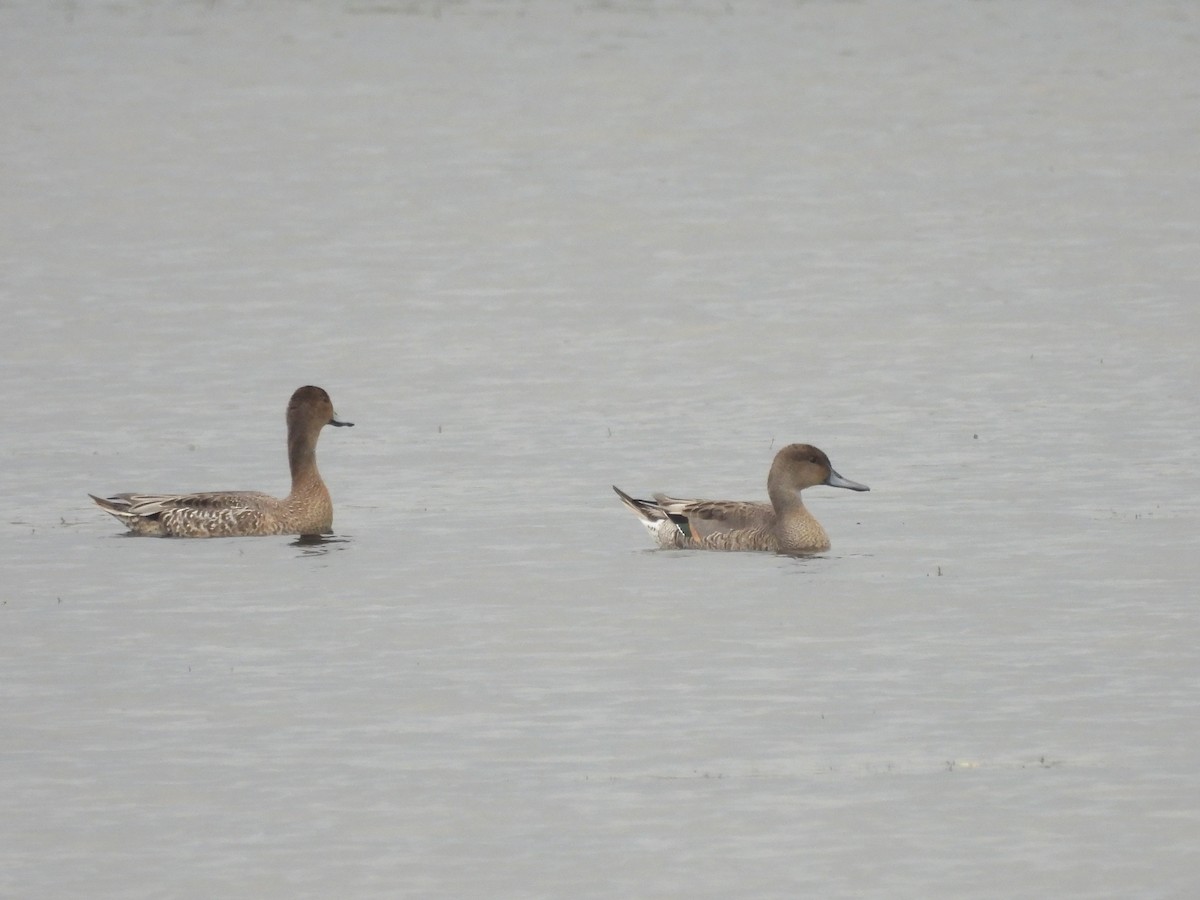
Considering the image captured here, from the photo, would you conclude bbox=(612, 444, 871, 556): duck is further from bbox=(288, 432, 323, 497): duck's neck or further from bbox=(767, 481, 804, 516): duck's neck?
bbox=(288, 432, 323, 497): duck's neck

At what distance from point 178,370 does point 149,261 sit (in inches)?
300

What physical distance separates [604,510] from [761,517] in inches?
53.4

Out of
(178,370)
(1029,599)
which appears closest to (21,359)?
(178,370)

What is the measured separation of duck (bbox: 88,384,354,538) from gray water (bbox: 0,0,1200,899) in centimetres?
20

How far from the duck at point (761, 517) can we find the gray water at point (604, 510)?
8.5 inches

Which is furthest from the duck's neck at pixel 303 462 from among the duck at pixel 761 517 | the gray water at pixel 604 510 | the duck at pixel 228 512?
the duck at pixel 761 517

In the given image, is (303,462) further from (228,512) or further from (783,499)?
(783,499)

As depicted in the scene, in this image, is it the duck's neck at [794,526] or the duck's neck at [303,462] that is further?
the duck's neck at [303,462]

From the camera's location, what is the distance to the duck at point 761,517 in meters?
16.4

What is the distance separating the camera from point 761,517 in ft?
54.6

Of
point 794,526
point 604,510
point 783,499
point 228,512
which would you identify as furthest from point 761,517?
point 228,512

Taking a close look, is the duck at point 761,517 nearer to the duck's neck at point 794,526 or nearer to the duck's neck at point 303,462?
the duck's neck at point 794,526

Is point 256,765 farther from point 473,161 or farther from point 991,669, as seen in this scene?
point 473,161

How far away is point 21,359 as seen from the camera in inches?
960
